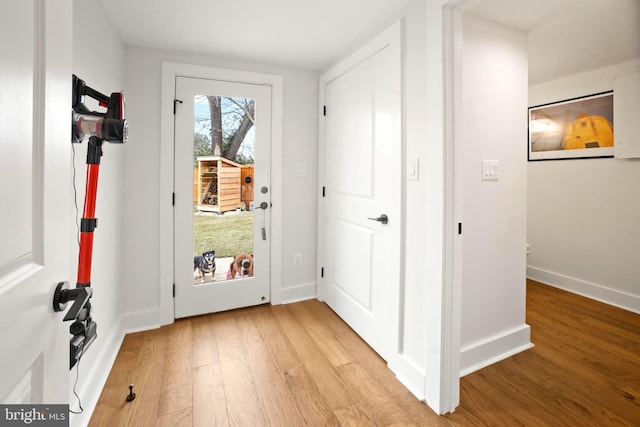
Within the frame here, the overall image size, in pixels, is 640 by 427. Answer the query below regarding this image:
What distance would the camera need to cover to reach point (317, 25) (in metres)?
2.05

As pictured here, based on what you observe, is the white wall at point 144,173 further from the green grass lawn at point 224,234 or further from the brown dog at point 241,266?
the brown dog at point 241,266

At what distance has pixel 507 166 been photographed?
6.64 feet

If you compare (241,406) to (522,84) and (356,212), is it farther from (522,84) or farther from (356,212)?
(522,84)

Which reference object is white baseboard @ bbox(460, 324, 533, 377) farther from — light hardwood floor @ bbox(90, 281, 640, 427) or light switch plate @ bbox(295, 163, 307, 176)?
light switch plate @ bbox(295, 163, 307, 176)

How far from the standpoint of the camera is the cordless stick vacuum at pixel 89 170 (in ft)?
2.23

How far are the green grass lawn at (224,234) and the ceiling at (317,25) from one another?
4.52 feet

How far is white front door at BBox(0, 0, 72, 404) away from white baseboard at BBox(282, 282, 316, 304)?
88.0 inches

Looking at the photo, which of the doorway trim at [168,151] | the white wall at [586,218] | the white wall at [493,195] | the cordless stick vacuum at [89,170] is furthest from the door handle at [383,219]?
the white wall at [586,218]

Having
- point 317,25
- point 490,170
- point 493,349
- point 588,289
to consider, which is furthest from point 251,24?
point 588,289

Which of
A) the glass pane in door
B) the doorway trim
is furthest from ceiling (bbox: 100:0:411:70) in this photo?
the glass pane in door

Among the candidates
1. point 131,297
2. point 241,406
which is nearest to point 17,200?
point 241,406

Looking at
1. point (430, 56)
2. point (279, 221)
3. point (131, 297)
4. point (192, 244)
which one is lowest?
point (131, 297)

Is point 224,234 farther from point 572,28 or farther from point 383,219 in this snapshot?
point 572,28

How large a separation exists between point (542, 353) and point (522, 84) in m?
1.86
